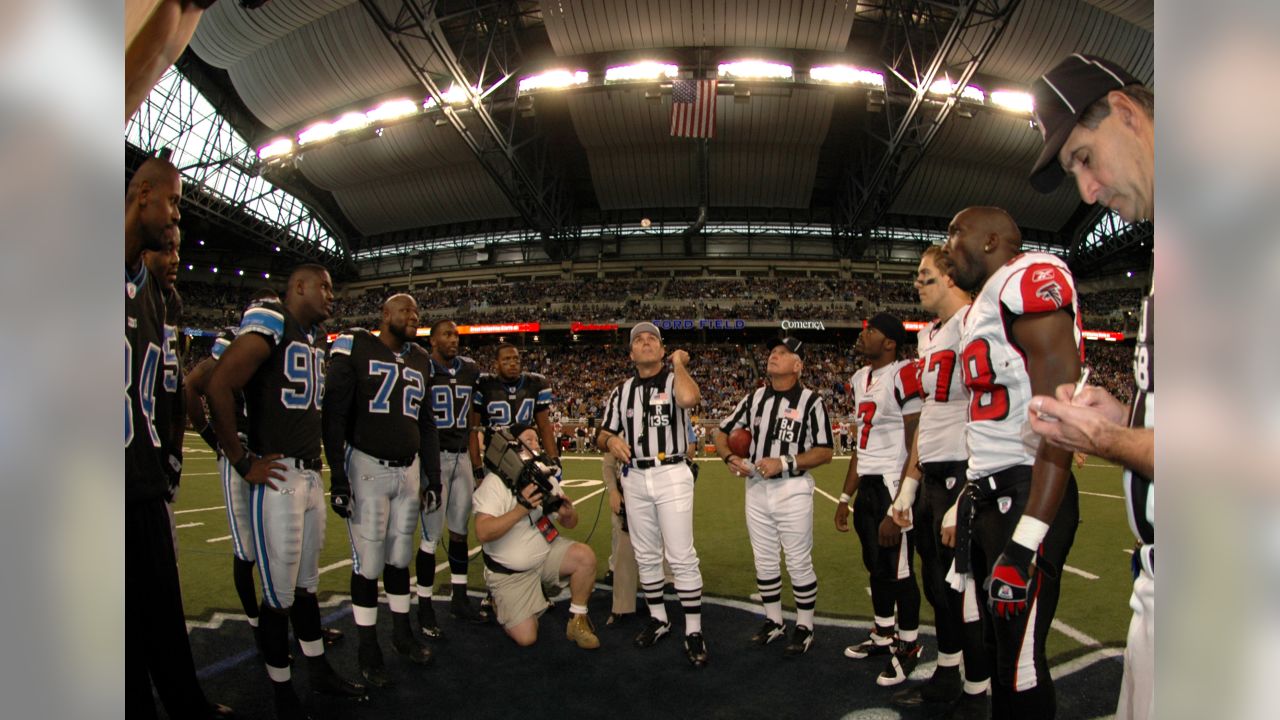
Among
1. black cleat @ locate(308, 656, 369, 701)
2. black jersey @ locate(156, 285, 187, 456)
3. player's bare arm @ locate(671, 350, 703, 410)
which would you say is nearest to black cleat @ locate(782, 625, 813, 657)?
player's bare arm @ locate(671, 350, 703, 410)

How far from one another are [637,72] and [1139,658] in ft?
64.6

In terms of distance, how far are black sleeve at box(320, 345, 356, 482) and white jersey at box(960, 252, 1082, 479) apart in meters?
3.63

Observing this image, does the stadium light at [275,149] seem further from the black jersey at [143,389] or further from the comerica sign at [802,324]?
the black jersey at [143,389]

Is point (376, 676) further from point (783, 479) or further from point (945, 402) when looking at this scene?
point (945, 402)

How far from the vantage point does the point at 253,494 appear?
3.35 meters

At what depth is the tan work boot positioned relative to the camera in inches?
167

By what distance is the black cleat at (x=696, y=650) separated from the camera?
A: 12.8 ft

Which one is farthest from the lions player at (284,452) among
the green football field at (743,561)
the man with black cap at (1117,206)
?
the man with black cap at (1117,206)

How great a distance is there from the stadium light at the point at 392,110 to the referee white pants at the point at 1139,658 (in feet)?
77.0

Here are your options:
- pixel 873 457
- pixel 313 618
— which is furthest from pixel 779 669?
pixel 313 618
